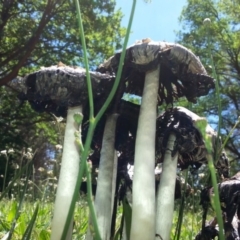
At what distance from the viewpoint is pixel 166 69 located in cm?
123

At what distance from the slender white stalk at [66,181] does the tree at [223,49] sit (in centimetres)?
1126

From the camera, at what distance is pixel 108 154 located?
3.94 ft

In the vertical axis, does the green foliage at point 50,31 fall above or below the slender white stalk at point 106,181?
above

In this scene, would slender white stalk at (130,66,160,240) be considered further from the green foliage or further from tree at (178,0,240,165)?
tree at (178,0,240,165)

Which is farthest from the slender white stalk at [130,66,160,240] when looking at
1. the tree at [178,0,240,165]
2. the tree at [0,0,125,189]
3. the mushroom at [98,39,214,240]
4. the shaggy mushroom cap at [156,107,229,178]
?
the tree at [178,0,240,165]

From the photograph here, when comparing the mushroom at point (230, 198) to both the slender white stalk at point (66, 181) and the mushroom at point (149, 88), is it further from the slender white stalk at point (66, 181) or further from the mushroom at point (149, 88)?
the slender white stalk at point (66, 181)

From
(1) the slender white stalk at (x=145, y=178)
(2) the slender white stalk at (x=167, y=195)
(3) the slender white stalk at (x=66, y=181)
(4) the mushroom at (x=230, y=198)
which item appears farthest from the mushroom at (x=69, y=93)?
(4) the mushroom at (x=230, y=198)

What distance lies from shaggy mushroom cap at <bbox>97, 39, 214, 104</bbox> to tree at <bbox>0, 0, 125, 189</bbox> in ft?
30.1

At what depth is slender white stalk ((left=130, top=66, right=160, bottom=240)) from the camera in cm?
103

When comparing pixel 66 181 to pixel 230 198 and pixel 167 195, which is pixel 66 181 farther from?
pixel 230 198

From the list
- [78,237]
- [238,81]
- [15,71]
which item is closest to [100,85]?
[78,237]

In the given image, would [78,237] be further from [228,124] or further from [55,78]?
[228,124]

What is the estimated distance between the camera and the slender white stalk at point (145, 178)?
3.37 feet

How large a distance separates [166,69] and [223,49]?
1165cm
